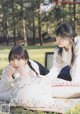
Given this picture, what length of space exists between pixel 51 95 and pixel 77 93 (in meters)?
0.35

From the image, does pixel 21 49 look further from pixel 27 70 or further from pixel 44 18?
pixel 44 18

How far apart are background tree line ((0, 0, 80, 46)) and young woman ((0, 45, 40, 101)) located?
35.9 meters

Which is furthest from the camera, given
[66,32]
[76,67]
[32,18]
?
[32,18]

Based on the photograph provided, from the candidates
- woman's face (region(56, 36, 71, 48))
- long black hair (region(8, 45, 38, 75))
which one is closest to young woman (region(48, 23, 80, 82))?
woman's face (region(56, 36, 71, 48))

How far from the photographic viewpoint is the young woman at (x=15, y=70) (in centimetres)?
552

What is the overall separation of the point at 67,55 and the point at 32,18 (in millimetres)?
38769

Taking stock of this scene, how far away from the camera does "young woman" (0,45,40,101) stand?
5.52m

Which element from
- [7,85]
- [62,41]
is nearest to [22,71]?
[7,85]

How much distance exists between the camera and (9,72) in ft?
18.9

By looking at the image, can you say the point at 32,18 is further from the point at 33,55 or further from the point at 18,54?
the point at 18,54

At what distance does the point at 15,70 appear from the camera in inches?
224

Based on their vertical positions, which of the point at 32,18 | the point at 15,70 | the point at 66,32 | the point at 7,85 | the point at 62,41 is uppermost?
the point at 66,32

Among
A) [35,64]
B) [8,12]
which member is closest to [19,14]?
[8,12]

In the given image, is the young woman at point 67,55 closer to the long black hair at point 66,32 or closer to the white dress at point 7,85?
the long black hair at point 66,32
